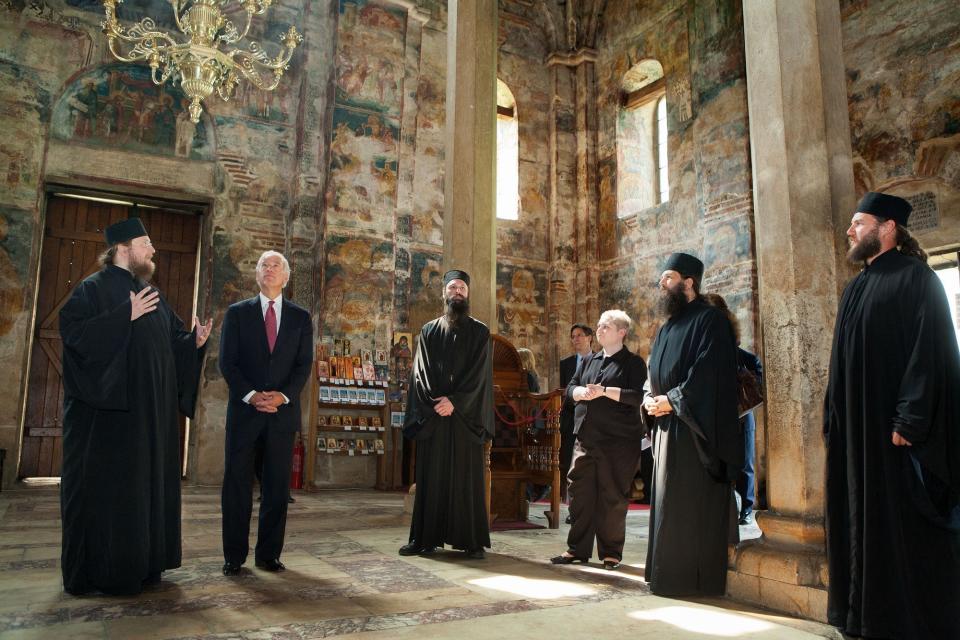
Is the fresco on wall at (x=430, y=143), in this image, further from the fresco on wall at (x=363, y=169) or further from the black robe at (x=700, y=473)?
the black robe at (x=700, y=473)

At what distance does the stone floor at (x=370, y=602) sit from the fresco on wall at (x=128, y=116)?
683 centimetres

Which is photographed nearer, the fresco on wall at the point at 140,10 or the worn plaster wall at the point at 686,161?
the fresco on wall at the point at 140,10

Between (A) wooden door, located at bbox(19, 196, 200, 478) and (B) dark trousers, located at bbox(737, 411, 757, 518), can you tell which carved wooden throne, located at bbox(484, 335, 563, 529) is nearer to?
(B) dark trousers, located at bbox(737, 411, 757, 518)

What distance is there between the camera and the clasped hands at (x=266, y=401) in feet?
14.2

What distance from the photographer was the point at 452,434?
16.7ft

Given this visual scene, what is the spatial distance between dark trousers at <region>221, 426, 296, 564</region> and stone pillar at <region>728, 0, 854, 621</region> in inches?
102

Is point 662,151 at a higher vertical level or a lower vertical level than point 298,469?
higher

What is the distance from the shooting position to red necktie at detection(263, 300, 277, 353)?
4574 mm

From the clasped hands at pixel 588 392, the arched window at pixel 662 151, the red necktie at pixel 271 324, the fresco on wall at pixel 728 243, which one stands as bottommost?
the clasped hands at pixel 588 392

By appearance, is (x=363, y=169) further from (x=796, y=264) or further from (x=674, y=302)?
(x=796, y=264)

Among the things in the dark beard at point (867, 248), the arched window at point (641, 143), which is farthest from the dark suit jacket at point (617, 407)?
the arched window at point (641, 143)

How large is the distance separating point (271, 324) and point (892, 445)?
3.45 m

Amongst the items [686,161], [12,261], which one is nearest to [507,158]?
[686,161]

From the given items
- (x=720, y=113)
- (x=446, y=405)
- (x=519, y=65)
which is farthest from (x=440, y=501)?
Result: (x=519, y=65)
